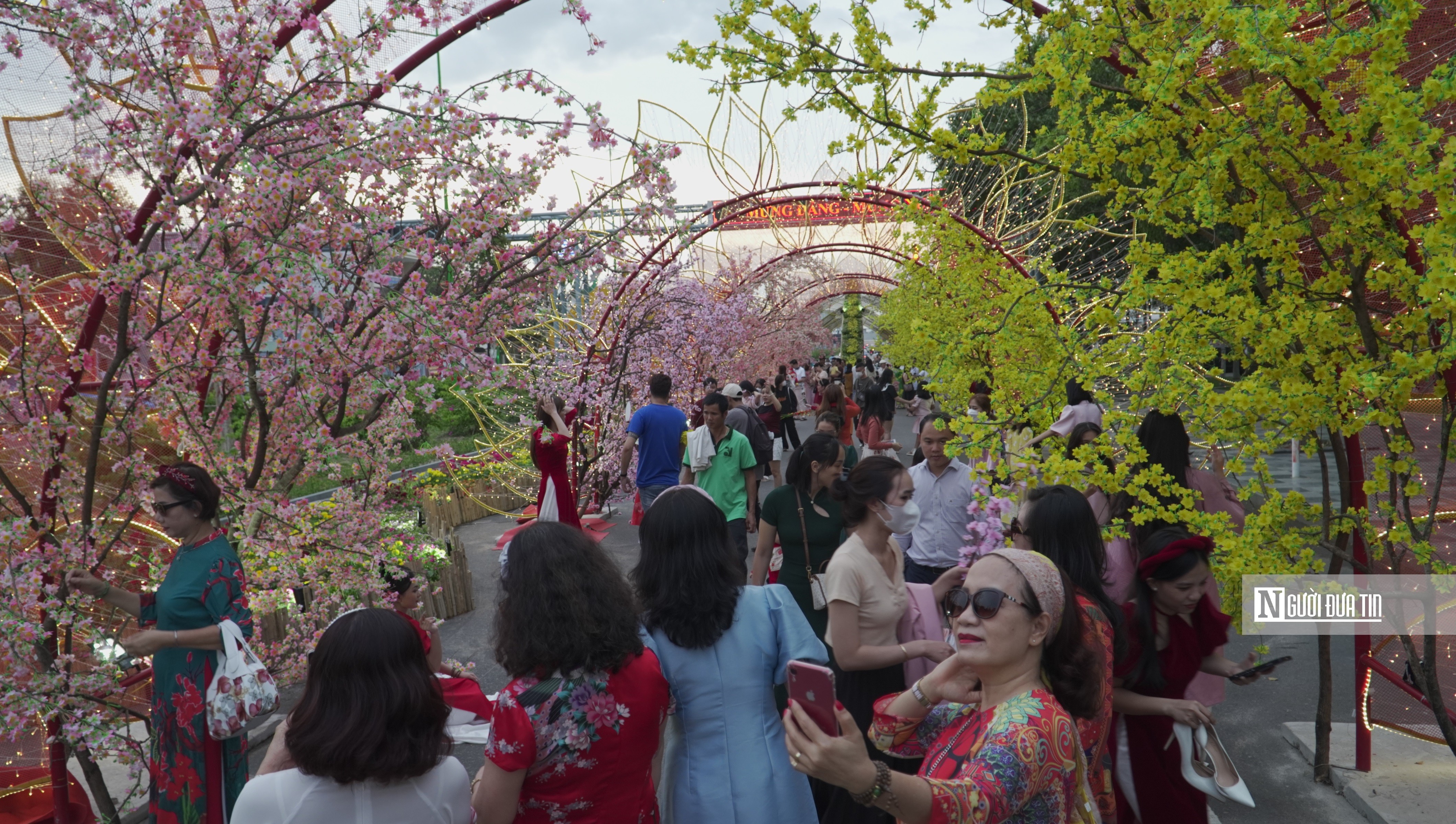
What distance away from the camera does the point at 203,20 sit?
3609mm

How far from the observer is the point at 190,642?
10.8 ft

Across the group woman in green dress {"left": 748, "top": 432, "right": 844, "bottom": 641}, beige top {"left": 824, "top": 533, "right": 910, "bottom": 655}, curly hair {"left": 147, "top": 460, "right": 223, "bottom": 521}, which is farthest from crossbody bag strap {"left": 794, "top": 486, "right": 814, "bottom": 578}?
curly hair {"left": 147, "top": 460, "right": 223, "bottom": 521}

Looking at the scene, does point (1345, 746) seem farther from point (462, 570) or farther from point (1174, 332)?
point (462, 570)

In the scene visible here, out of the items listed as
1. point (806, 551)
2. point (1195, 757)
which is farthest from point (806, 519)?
point (1195, 757)

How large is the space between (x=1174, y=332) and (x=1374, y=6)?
1.14m

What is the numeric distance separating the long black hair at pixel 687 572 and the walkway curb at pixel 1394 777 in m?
3.51

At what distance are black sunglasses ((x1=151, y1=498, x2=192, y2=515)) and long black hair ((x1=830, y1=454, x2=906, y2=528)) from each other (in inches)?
94.9

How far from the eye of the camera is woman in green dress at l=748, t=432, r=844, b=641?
4.32m

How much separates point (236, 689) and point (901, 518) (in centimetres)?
240

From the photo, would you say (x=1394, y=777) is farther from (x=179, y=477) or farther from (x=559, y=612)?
(x=179, y=477)

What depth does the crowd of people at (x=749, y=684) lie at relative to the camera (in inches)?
72.3

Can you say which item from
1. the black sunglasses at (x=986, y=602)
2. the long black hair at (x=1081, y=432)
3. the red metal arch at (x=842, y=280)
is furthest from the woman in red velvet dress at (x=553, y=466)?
the red metal arch at (x=842, y=280)

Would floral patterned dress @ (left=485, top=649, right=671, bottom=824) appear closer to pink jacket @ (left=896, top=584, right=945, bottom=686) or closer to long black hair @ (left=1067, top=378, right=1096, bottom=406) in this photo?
pink jacket @ (left=896, top=584, right=945, bottom=686)

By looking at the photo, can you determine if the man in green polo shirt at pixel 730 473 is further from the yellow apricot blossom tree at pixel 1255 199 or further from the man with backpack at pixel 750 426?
the yellow apricot blossom tree at pixel 1255 199
